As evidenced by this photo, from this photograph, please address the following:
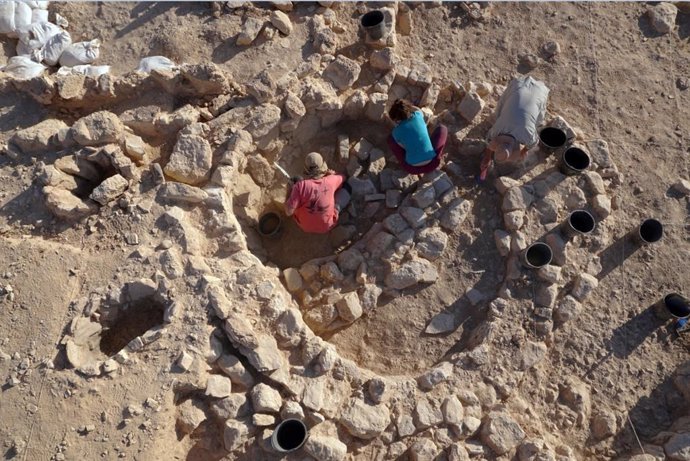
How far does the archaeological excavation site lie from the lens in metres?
4.71

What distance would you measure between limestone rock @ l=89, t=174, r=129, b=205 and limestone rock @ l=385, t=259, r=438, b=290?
2963 millimetres

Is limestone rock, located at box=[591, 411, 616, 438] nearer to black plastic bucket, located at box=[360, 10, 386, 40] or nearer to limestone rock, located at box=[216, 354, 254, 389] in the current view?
limestone rock, located at box=[216, 354, 254, 389]

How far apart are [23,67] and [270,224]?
350 cm

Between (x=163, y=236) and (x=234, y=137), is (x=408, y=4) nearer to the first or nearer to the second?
(x=234, y=137)

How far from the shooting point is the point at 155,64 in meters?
6.00

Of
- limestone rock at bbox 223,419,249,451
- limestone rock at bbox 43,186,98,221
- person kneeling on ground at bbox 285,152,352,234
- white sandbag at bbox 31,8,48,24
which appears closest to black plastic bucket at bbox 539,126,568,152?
person kneeling on ground at bbox 285,152,352,234

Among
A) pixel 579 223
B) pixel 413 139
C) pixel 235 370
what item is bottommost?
pixel 235 370

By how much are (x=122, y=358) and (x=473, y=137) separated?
14.5 ft

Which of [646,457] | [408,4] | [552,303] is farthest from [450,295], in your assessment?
[408,4]

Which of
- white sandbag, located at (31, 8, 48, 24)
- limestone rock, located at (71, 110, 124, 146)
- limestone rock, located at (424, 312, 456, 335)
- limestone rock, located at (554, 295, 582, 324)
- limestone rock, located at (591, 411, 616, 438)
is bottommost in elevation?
limestone rock, located at (424, 312, 456, 335)

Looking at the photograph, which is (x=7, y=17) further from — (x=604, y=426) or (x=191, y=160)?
(x=604, y=426)

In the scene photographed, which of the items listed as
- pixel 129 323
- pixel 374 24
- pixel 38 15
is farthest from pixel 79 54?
pixel 374 24

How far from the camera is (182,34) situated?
631 centimetres

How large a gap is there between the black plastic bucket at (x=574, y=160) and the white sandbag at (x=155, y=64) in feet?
15.1
